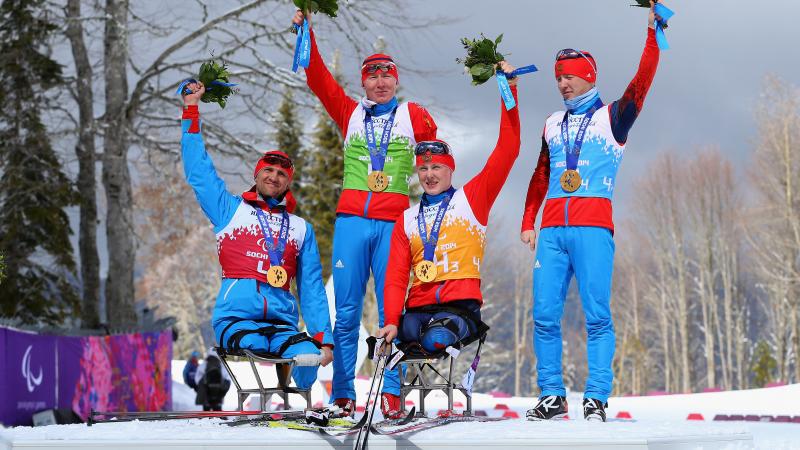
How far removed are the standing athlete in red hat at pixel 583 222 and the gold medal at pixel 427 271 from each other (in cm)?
75

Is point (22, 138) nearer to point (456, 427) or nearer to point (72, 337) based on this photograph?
point (72, 337)

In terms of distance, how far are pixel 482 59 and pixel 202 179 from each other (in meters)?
1.90

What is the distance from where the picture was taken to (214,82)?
20.5 ft

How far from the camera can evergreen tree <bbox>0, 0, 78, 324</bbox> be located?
21.2m

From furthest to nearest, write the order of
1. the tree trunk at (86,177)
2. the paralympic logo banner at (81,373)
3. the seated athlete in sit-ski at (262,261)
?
1. the tree trunk at (86,177)
2. the paralympic logo banner at (81,373)
3. the seated athlete in sit-ski at (262,261)

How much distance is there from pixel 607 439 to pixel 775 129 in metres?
34.4

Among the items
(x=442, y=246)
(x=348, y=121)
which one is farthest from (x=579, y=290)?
(x=348, y=121)

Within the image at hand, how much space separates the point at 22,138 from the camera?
71.9 ft

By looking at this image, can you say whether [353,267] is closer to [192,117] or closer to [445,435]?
[192,117]

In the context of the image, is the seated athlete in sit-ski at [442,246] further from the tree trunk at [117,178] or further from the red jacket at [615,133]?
the tree trunk at [117,178]

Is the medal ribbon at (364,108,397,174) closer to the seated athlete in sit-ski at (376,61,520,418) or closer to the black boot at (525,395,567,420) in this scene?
the seated athlete in sit-ski at (376,61,520,418)

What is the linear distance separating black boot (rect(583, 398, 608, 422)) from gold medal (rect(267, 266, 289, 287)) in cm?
196

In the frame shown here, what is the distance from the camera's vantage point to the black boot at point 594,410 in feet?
18.7

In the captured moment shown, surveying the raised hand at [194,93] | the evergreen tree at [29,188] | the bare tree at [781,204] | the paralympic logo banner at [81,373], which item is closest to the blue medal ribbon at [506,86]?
the raised hand at [194,93]
